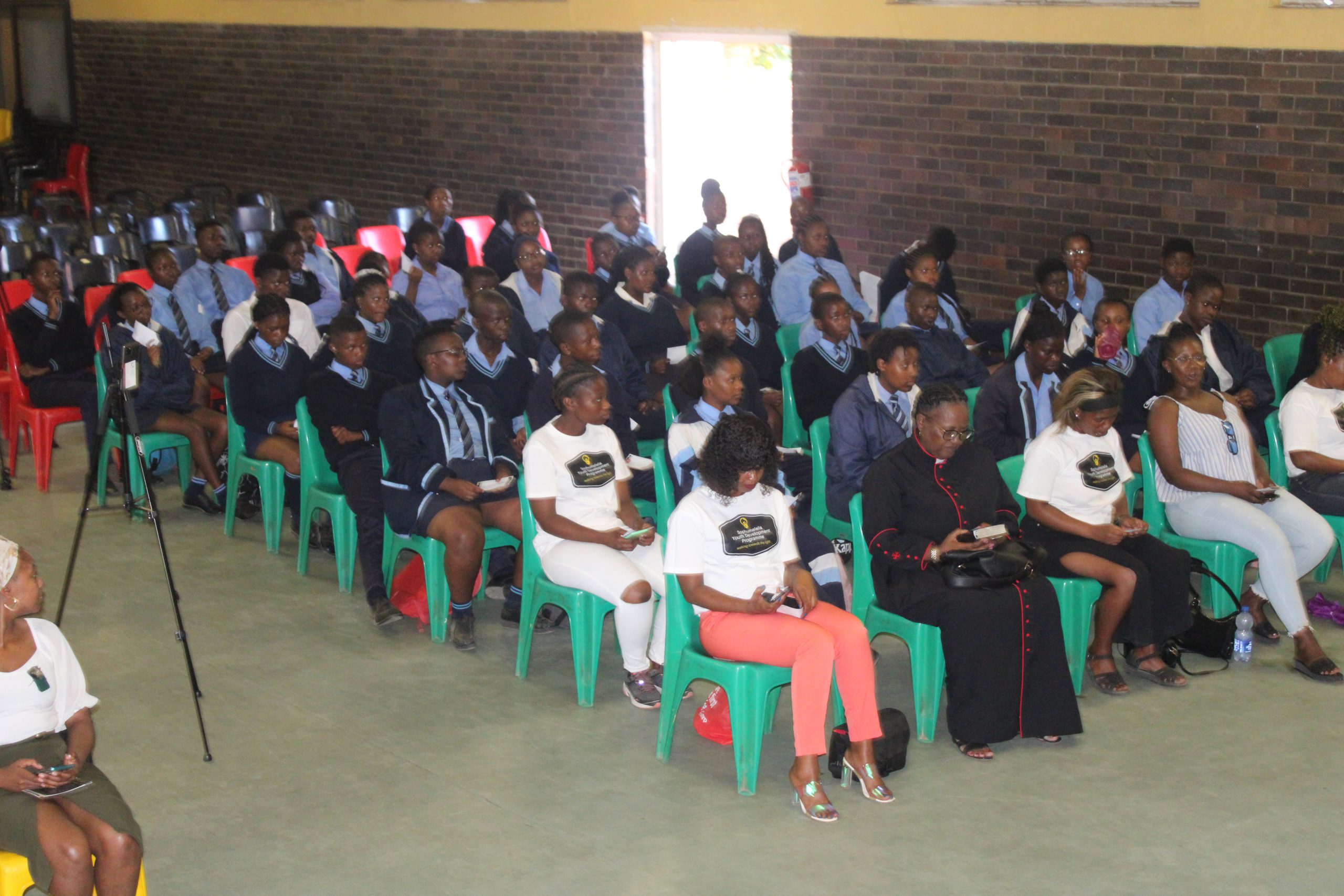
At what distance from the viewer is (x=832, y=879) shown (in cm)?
398

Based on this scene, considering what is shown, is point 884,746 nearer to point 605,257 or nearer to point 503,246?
point 605,257

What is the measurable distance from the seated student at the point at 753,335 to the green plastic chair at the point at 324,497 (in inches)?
85.9

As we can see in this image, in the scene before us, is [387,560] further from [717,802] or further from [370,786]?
[717,802]

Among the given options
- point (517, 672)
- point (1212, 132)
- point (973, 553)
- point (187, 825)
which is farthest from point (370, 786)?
point (1212, 132)

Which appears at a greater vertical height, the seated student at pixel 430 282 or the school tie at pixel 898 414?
the seated student at pixel 430 282

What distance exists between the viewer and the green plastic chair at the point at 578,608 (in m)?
5.07

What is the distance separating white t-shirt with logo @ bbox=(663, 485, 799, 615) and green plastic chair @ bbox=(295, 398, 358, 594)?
2095 mm

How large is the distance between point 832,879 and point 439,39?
1023cm

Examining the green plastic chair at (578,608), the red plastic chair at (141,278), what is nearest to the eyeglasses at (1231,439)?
the green plastic chair at (578,608)

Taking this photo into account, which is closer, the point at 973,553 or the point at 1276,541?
the point at 973,553

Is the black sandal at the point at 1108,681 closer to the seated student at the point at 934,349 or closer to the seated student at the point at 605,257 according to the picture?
the seated student at the point at 934,349

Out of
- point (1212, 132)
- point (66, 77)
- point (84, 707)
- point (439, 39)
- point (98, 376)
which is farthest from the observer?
point (66, 77)

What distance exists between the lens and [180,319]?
7941 millimetres

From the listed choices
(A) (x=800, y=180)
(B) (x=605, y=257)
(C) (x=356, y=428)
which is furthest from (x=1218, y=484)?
(A) (x=800, y=180)
